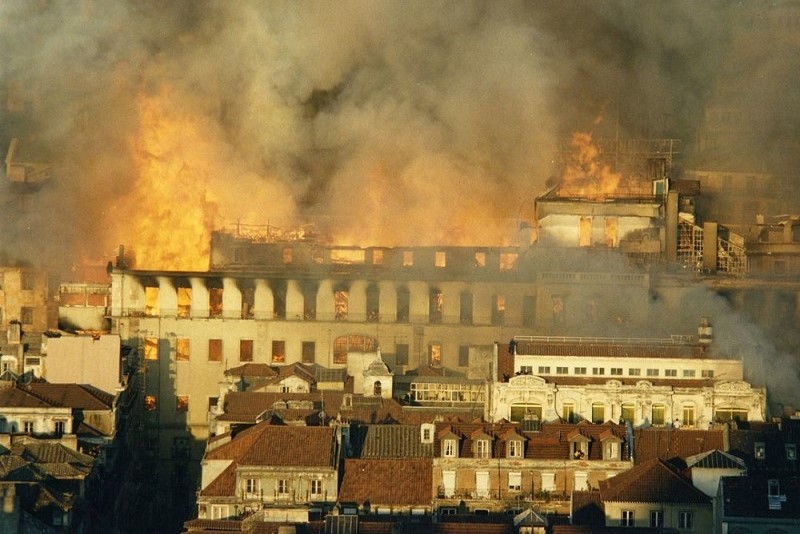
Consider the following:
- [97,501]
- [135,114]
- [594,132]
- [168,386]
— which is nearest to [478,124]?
[594,132]

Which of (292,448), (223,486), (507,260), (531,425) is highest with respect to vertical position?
(507,260)

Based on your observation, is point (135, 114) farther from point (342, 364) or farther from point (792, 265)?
point (792, 265)

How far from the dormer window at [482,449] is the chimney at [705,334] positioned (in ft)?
63.8

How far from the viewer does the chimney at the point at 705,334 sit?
10464 centimetres

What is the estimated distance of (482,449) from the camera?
87688 millimetres

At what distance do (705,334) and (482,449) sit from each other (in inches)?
843

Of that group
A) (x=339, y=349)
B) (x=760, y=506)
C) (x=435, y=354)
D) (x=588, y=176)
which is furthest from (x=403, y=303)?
(x=760, y=506)

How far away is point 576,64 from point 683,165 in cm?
926

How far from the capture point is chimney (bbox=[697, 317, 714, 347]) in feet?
343

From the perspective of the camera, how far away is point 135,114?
130 meters

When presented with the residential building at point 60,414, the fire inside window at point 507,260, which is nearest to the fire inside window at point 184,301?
the residential building at point 60,414

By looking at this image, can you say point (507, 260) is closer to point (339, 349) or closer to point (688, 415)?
point (339, 349)

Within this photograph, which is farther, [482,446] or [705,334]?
[705,334]

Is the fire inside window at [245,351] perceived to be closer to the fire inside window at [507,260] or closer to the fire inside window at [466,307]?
the fire inside window at [466,307]
